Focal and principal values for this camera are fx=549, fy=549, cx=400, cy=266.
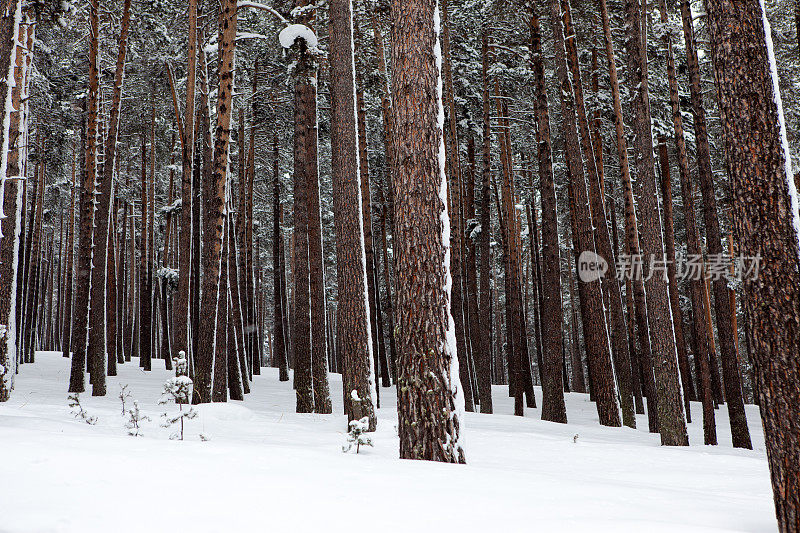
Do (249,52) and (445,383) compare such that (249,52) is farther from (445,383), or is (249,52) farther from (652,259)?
(445,383)

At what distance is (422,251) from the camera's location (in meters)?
4.87

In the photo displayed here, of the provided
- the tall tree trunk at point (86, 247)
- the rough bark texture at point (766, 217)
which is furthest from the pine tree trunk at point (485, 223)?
the rough bark texture at point (766, 217)

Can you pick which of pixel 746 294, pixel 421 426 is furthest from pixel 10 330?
pixel 746 294

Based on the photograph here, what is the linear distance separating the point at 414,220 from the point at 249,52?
14480 mm

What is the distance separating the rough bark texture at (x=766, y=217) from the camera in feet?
10.1

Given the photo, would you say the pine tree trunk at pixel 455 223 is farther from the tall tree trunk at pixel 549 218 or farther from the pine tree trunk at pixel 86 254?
the pine tree trunk at pixel 86 254

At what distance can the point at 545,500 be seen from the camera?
10.8 feet

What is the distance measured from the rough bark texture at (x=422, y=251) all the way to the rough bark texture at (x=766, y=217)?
230 cm

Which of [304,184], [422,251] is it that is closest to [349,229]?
[304,184]

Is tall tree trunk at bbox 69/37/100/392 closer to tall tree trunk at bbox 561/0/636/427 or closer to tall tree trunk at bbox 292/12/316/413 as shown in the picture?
tall tree trunk at bbox 292/12/316/413

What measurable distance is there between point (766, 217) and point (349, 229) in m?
5.91

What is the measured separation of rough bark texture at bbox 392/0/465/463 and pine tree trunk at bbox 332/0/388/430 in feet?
10.6

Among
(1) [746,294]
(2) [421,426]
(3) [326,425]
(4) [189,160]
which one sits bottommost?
(3) [326,425]

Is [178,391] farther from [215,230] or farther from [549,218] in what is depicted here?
[549,218]
